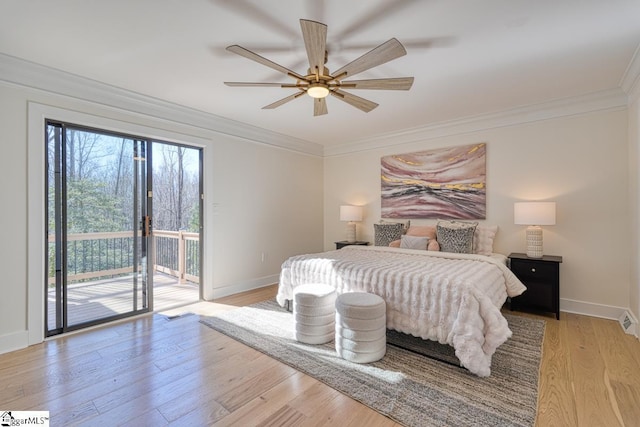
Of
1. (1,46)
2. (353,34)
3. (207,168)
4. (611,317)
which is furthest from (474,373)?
(1,46)

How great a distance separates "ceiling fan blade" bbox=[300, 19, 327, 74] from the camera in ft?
5.52

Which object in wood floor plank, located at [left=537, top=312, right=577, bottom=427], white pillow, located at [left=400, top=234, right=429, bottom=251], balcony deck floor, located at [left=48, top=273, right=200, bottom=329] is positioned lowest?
wood floor plank, located at [left=537, top=312, right=577, bottom=427]

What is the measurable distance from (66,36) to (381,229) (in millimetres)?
4017

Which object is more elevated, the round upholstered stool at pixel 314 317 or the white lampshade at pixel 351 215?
the white lampshade at pixel 351 215

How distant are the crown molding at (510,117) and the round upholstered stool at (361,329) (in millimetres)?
3022

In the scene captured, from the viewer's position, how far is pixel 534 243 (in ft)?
11.5

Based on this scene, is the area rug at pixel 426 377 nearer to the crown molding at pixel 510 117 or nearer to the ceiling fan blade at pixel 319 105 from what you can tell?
the ceiling fan blade at pixel 319 105

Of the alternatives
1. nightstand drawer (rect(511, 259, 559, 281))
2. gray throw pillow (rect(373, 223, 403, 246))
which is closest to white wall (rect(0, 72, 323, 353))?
gray throw pillow (rect(373, 223, 403, 246))

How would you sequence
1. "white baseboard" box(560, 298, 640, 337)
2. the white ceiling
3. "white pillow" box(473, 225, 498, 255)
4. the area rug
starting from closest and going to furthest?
the area rug, the white ceiling, "white baseboard" box(560, 298, 640, 337), "white pillow" box(473, 225, 498, 255)

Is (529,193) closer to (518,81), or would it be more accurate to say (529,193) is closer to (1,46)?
(518,81)

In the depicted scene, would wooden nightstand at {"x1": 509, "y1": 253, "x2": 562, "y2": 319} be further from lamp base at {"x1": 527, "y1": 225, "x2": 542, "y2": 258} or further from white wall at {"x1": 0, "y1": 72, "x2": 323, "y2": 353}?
white wall at {"x1": 0, "y1": 72, "x2": 323, "y2": 353}

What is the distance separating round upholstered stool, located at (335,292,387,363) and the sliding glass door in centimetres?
252

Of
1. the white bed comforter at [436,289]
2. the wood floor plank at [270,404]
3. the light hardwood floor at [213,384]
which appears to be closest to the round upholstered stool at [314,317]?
the white bed comforter at [436,289]

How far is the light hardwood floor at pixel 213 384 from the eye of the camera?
178 cm
